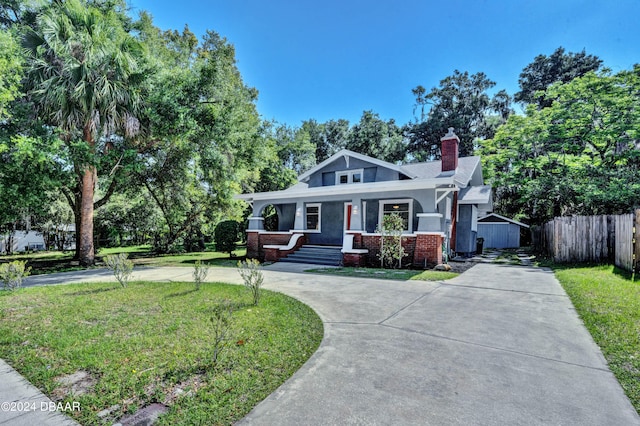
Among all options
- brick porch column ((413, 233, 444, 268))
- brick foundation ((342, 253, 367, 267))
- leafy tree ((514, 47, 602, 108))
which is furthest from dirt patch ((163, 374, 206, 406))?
leafy tree ((514, 47, 602, 108))

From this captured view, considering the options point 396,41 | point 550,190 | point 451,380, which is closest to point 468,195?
point 550,190

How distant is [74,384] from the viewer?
9.16 ft

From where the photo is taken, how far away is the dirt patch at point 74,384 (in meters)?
2.63

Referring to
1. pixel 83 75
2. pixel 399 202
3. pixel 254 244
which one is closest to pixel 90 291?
pixel 83 75

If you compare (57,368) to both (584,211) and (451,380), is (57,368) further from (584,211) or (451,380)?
(584,211)

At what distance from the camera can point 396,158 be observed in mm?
34438

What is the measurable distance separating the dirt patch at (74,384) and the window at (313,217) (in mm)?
12172

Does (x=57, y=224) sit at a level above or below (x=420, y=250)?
above

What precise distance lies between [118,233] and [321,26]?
20965 mm

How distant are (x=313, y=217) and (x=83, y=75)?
408 inches

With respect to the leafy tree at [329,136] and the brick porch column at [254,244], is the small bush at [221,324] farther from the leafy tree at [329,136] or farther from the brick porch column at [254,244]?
the leafy tree at [329,136]

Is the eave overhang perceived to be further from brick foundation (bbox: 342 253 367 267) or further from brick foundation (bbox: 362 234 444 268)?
brick foundation (bbox: 342 253 367 267)

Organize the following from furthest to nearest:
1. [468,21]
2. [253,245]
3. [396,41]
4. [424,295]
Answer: [396,41] < [253,245] < [468,21] < [424,295]

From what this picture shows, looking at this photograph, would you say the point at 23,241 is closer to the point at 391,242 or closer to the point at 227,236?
the point at 227,236
